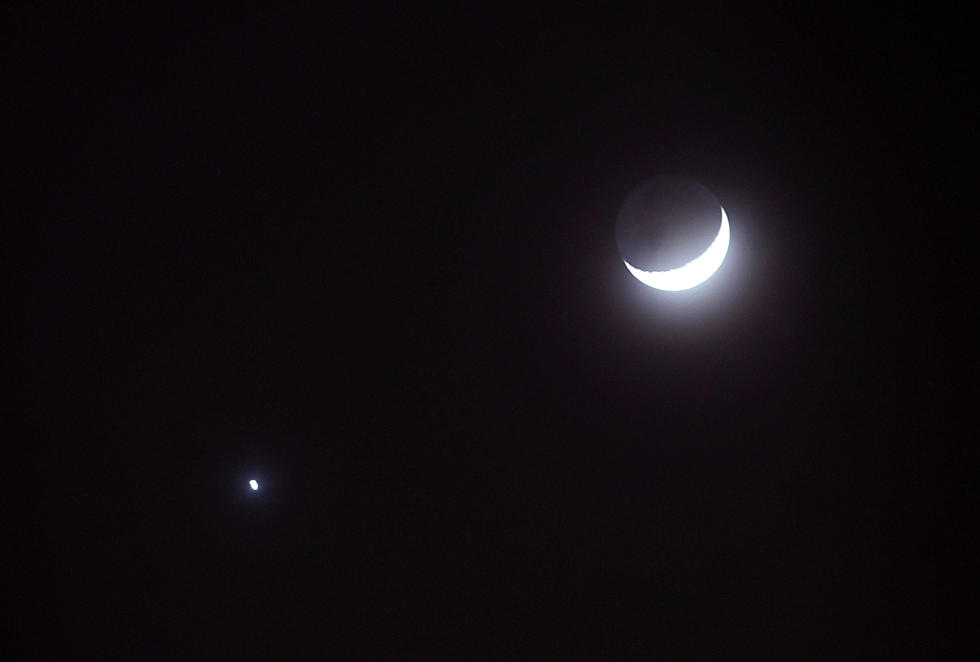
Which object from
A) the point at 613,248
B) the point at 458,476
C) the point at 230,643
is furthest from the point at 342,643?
the point at 613,248

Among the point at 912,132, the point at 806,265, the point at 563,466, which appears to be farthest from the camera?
the point at 563,466

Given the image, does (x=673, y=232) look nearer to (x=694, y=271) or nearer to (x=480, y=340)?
(x=694, y=271)

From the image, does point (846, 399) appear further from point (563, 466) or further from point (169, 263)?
point (169, 263)

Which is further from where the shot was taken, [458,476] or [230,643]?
[230,643]

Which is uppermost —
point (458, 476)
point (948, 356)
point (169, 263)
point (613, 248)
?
point (169, 263)

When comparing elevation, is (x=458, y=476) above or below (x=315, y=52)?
below

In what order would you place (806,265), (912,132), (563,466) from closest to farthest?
(912,132) → (806,265) → (563,466)

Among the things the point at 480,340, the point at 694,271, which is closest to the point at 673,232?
the point at 694,271
